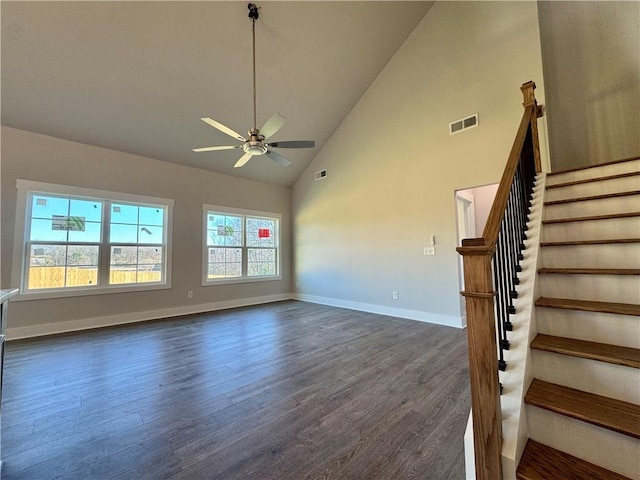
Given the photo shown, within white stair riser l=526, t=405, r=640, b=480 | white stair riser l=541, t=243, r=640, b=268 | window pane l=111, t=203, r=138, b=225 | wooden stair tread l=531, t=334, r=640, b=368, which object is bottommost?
white stair riser l=526, t=405, r=640, b=480

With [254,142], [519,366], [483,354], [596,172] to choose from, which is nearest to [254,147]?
[254,142]

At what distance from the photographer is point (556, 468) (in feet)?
3.58

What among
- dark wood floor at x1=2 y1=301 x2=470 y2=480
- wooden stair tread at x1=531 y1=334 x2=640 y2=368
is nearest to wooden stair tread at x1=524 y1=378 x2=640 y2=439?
wooden stair tread at x1=531 y1=334 x2=640 y2=368

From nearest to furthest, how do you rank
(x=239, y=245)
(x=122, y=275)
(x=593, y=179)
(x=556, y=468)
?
(x=556, y=468) < (x=593, y=179) < (x=122, y=275) < (x=239, y=245)

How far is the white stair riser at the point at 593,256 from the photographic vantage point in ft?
5.57

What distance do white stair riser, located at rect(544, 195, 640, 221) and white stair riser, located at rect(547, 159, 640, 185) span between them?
454 mm

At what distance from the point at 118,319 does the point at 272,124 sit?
4.32 m

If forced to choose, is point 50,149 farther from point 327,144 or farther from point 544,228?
point 544,228

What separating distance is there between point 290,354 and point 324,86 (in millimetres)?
4528

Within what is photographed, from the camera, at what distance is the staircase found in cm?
108

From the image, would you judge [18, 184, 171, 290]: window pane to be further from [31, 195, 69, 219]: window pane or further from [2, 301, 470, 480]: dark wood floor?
[2, 301, 470, 480]: dark wood floor

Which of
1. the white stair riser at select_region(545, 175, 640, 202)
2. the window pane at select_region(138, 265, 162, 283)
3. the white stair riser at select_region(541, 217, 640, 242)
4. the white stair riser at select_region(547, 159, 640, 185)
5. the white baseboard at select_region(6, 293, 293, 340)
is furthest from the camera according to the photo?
the window pane at select_region(138, 265, 162, 283)

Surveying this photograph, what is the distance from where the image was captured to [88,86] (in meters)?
3.66

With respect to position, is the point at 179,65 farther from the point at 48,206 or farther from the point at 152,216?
the point at 48,206
